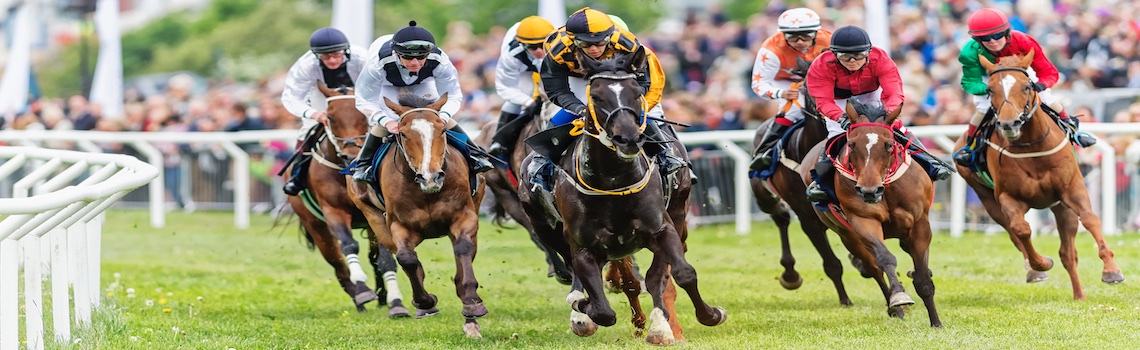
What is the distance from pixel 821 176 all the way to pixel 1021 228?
1603 millimetres

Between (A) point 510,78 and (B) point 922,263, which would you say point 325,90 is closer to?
(A) point 510,78

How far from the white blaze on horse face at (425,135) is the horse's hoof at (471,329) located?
928 mm

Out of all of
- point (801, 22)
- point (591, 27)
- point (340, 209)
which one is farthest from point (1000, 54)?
point (340, 209)

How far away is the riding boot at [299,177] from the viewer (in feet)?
36.1

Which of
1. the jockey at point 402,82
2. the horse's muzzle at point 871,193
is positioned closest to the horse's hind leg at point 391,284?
the jockey at point 402,82

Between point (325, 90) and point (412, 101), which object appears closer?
point (412, 101)

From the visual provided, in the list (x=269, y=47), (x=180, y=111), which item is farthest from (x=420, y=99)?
(x=269, y=47)

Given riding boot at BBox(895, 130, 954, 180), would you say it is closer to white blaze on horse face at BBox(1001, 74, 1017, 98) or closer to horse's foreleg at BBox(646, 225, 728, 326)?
white blaze on horse face at BBox(1001, 74, 1017, 98)

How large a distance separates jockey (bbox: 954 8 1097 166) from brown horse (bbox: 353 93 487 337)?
330 centimetres

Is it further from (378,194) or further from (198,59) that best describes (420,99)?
(198,59)

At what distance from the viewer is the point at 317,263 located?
47.5 feet

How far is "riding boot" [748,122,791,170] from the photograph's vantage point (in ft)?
35.2

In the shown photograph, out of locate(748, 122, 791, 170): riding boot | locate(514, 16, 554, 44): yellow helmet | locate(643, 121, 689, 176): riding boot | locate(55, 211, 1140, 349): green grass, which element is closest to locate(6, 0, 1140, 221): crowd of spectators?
locate(55, 211, 1140, 349): green grass

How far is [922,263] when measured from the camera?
8.84 metres
